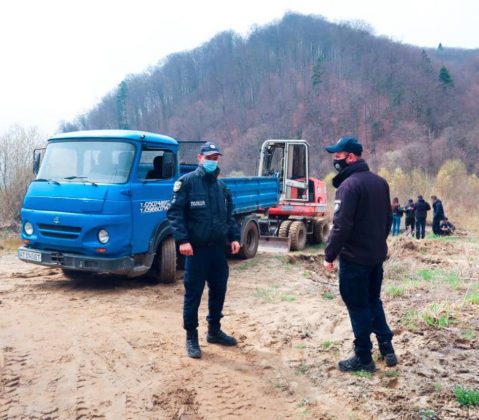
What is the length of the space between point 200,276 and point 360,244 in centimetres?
148

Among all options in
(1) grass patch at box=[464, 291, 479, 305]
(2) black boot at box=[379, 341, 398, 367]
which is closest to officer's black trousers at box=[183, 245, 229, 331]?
(2) black boot at box=[379, 341, 398, 367]

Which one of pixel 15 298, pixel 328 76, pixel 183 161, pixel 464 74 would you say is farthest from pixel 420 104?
pixel 15 298

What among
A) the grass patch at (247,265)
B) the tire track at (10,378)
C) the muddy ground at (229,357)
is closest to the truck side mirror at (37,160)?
the muddy ground at (229,357)

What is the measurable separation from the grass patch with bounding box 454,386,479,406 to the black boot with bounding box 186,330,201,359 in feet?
6.95

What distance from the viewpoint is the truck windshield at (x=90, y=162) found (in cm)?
658

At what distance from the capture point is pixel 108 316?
550cm

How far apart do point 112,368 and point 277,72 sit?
3415 inches

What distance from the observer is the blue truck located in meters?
6.30

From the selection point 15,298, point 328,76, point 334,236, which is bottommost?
point 15,298

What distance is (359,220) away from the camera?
12.5 ft

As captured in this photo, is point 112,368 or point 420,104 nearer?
point 112,368

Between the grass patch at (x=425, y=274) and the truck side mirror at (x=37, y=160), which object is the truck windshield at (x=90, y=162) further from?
the grass patch at (x=425, y=274)

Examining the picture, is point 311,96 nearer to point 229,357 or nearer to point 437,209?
point 437,209

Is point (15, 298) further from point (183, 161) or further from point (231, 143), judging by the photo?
point (231, 143)
